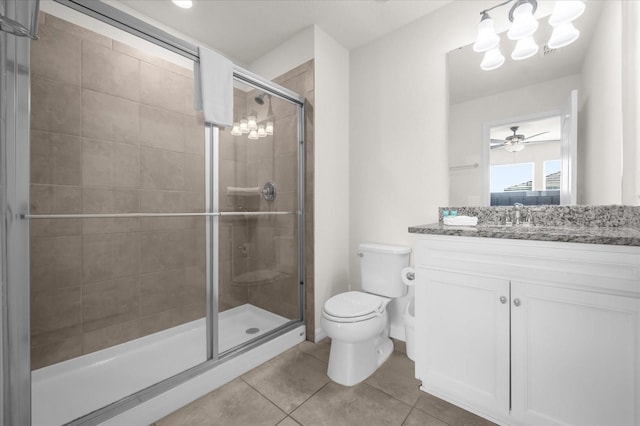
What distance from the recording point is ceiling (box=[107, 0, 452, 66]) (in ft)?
6.17

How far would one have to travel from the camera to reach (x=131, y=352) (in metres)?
1.83

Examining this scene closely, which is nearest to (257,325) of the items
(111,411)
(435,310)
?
(111,411)

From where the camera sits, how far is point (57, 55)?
A: 154 cm

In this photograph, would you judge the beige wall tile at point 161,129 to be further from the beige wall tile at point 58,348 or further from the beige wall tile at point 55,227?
the beige wall tile at point 58,348

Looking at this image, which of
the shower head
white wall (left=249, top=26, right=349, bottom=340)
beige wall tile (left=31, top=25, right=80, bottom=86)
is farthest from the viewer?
white wall (left=249, top=26, right=349, bottom=340)

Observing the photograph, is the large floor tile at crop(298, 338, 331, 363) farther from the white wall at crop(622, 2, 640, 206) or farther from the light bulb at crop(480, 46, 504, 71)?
the light bulb at crop(480, 46, 504, 71)

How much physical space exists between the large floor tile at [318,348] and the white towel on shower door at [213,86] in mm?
1713

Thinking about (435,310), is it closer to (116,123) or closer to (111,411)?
(111,411)

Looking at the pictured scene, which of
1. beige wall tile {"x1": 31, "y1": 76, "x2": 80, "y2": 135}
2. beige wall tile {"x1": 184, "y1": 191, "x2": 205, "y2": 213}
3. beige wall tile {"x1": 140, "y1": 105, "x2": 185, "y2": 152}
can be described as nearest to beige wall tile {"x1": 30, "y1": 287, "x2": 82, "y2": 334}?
A: beige wall tile {"x1": 184, "y1": 191, "x2": 205, "y2": 213}

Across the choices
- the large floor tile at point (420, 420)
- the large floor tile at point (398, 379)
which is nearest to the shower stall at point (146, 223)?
the large floor tile at point (398, 379)

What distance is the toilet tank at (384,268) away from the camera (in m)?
1.96

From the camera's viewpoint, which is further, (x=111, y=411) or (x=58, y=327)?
(x=58, y=327)

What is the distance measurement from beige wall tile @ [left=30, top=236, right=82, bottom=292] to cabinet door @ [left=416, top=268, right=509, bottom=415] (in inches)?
81.4

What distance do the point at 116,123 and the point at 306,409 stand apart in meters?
2.07
